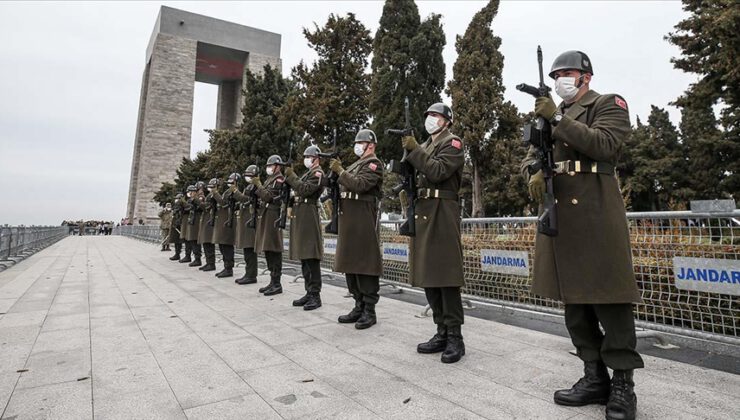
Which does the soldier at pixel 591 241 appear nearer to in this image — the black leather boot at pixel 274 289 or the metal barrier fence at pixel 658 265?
the metal barrier fence at pixel 658 265

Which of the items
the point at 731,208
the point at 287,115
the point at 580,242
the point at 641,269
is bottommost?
the point at 641,269

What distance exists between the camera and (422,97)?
20.4m

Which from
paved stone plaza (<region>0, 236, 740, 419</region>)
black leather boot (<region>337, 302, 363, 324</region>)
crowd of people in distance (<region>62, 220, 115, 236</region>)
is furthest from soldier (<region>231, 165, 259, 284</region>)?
crowd of people in distance (<region>62, 220, 115, 236</region>)

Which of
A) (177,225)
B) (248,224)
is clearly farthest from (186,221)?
(248,224)

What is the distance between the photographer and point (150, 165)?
40156 mm

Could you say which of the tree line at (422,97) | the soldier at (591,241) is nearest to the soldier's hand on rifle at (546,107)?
the soldier at (591,241)

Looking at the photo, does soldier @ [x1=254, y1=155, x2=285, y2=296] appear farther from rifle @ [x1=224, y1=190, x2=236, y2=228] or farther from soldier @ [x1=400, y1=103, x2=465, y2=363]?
soldier @ [x1=400, y1=103, x2=465, y2=363]

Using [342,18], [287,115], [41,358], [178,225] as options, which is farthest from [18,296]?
[342,18]

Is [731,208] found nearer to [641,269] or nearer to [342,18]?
[641,269]

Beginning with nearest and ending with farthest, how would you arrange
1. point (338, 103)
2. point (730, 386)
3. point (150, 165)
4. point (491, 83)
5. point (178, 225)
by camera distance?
1. point (730, 386)
2. point (178, 225)
3. point (338, 103)
4. point (491, 83)
5. point (150, 165)

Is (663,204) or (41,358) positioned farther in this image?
(663,204)

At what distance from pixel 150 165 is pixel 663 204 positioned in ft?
150

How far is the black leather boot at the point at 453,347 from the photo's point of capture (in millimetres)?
3008

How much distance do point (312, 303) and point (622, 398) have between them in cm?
372
